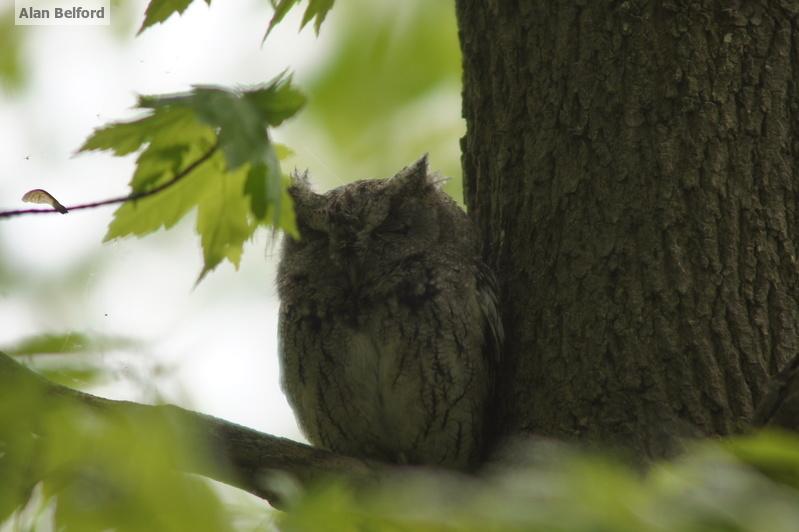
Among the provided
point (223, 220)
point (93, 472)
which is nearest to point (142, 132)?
point (223, 220)

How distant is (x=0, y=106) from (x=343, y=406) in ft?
7.53

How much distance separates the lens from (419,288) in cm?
326

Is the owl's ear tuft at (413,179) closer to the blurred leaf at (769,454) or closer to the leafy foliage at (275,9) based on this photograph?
the leafy foliage at (275,9)

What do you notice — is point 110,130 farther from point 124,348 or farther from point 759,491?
point 759,491

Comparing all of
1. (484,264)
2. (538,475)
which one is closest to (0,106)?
(484,264)

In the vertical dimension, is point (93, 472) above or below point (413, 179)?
below

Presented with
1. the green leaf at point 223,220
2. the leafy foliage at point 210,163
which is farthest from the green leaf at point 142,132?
the green leaf at point 223,220

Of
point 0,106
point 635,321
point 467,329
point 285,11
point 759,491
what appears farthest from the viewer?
point 0,106

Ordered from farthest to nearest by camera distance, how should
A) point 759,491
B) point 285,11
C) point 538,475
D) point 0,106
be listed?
point 0,106 → point 285,11 → point 538,475 → point 759,491

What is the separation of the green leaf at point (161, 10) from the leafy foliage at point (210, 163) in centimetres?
47

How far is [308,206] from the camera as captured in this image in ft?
11.2

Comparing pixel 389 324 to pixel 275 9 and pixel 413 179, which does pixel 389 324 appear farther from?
pixel 275 9

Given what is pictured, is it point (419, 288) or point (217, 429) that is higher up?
point (419, 288)

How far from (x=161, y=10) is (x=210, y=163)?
54 cm
